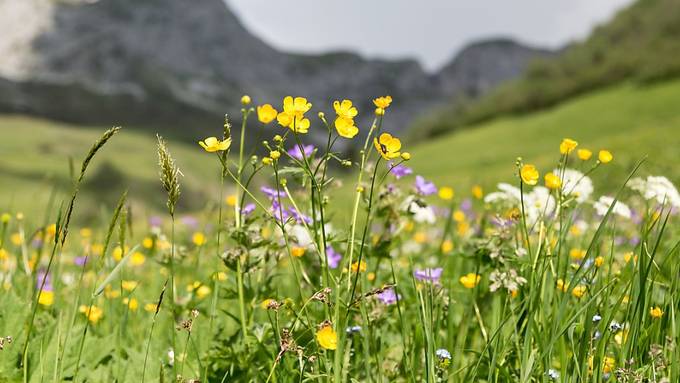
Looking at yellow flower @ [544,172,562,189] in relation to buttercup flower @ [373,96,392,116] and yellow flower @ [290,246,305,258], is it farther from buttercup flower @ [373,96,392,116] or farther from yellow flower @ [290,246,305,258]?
yellow flower @ [290,246,305,258]

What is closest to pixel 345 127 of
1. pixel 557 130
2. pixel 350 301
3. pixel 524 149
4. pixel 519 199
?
pixel 350 301

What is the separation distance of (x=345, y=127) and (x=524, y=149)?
139 ft

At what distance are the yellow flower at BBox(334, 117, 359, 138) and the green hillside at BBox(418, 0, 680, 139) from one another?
172 ft

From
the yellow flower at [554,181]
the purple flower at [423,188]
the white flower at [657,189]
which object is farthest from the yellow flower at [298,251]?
the white flower at [657,189]

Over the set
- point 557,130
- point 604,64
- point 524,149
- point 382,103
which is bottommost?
point 382,103

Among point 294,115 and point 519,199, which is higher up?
point 519,199

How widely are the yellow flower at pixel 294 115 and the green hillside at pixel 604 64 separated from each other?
52.5 meters

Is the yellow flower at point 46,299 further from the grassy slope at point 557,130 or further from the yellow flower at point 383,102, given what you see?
the grassy slope at point 557,130

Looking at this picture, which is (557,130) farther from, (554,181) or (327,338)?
(327,338)

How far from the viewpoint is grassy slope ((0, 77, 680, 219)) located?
13.2m

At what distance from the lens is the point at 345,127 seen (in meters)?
1.59

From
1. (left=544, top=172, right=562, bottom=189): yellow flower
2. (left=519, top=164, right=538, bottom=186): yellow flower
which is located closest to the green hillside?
(left=544, top=172, right=562, bottom=189): yellow flower

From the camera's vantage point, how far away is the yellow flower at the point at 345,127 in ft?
5.12

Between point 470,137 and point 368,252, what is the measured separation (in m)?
56.6
